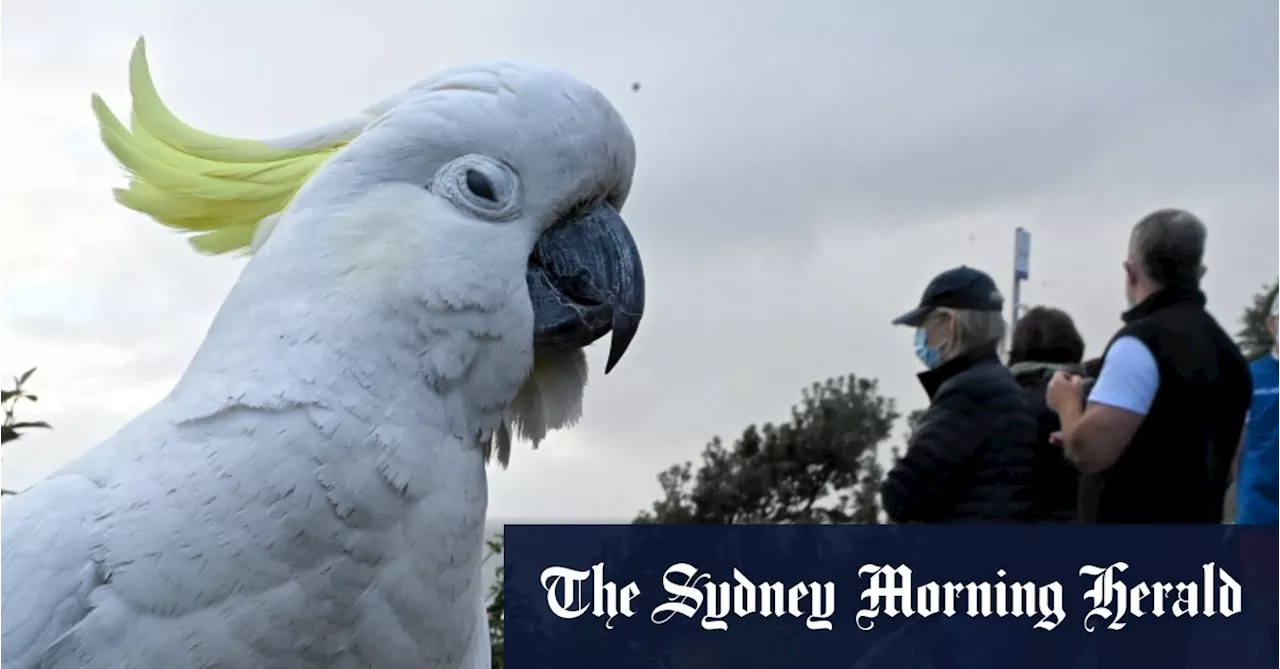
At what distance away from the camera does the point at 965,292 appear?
238 cm

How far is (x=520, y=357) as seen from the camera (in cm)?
114

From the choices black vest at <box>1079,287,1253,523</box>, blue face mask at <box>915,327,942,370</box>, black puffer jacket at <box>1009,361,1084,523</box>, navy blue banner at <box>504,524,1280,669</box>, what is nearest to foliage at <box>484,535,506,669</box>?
navy blue banner at <box>504,524,1280,669</box>

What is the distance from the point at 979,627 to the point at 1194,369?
0.60 metres

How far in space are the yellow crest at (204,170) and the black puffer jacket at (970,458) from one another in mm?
1350

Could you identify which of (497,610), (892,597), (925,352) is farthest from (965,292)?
(497,610)

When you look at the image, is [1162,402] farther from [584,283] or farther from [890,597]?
[584,283]

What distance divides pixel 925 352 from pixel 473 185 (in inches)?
59.3

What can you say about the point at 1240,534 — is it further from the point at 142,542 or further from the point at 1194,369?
the point at 142,542

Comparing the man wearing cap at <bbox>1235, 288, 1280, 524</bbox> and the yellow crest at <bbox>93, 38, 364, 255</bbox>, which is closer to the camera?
the yellow crest at <bbox>93, 38, 364, 255</bbox>

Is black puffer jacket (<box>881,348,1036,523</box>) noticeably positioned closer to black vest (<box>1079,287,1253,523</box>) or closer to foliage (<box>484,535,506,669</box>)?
black vest (<box>1079,287,1253,523</box>)

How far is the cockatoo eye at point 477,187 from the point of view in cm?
113

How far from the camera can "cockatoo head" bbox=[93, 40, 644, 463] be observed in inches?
44.4

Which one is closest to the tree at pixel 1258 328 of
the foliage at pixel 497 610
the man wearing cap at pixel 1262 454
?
the man wearing cap at pixel 1262 454

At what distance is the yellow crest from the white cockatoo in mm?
83
